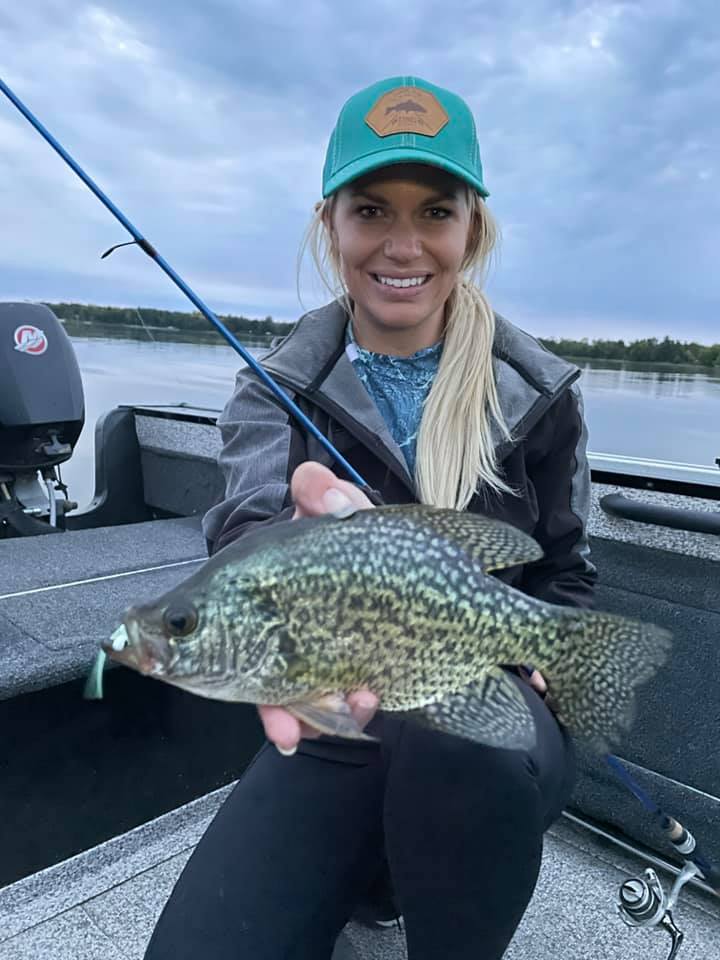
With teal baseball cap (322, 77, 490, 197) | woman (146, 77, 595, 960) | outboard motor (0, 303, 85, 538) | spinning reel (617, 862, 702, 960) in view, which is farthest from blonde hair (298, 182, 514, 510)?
outboard motor (0, 303, 85, 538)

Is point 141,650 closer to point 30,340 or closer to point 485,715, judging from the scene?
point 485,715

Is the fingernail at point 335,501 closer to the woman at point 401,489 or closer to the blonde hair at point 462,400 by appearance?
the woman at point 401,489

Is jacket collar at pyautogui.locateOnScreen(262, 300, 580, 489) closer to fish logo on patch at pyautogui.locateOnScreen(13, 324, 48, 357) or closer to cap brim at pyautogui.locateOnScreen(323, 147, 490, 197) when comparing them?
cap brim at pyautogui.locateOnScreen(323, 147, 490, 197)

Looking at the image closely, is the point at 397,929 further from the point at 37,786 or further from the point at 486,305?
the point at 486,305

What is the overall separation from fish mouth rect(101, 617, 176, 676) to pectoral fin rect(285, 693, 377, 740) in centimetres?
21

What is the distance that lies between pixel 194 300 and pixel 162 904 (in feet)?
5.41

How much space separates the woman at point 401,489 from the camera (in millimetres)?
1462

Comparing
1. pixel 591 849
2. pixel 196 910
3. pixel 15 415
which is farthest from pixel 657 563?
pixel 15 415

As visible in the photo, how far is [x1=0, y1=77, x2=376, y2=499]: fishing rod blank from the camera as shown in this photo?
5.80ft

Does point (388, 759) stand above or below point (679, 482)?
below

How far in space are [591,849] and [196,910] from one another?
1.44 m

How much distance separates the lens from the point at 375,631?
47.3 inches

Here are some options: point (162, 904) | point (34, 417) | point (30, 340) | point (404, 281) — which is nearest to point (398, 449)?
point (404, 281)

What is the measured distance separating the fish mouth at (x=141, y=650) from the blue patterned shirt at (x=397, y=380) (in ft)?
3.38
